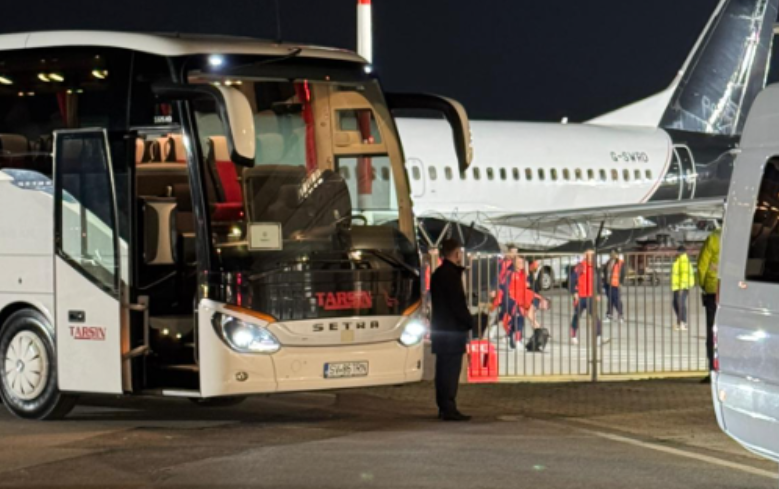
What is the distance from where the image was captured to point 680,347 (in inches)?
759

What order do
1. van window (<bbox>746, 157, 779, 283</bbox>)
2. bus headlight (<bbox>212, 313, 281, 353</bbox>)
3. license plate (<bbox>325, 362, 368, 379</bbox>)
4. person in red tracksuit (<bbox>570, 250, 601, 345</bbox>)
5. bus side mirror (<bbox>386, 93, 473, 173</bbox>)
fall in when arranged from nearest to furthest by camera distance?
van window (<bbox>746, 157, 779, 283</bbox>) < bus headlight (<bbox>212, 313, 281, 353</bbox>) < license plate (<bbox>325, 362, 368, 379</bbox>) < bus side mirror (<bbox>386, 93, 473, 173</bbox>) < person in red tracksuit (<bbox>570, 250, 601, 345</bbox>)

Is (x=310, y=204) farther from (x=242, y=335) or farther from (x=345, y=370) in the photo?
(x=345, y=370)

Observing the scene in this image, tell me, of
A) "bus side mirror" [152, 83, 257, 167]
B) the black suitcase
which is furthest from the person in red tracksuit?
"bus side mirror" [152, 83, 257, 167]

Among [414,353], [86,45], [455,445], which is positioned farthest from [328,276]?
[86,45]

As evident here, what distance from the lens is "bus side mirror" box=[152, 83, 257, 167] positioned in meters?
11.8

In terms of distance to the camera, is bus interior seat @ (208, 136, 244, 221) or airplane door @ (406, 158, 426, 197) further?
airplane door @ (406, 158, 426, 197)

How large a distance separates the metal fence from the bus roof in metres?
4.85

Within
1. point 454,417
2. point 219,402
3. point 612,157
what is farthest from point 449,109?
point 612,157

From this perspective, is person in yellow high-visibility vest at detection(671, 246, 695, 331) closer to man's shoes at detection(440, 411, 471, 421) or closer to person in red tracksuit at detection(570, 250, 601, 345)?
person in red tracksuit at detection(570, 250, 601, 345)

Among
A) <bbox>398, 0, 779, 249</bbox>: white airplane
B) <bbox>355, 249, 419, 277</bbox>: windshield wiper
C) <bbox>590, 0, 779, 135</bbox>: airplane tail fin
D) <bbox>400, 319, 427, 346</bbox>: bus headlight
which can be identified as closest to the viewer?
Result: <bbox>355, 249, 419, 277</bbox>: windshield wiper

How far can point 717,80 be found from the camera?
4334cm

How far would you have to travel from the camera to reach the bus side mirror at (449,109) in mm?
14281

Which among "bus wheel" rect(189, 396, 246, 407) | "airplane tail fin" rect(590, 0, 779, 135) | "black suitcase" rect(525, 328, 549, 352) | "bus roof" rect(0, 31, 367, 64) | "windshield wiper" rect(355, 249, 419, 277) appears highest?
"airplane tail fin" rect(590, 0, 779, 135)

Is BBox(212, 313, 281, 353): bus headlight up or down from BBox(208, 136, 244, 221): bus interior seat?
down
